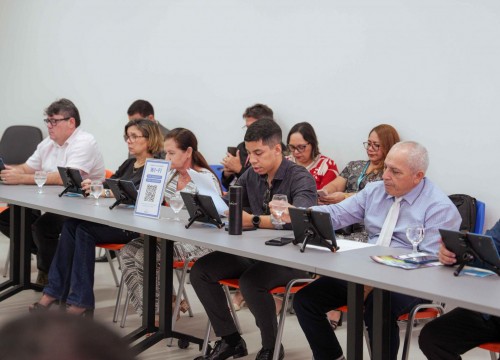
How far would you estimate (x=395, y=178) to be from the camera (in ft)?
10.0

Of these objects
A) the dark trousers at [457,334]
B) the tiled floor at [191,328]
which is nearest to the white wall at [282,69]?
the tiled floor at [191,328]

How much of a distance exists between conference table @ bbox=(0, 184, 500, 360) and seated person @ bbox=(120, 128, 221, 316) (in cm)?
21

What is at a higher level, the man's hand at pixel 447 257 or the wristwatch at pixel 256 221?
the man's hand at pixel 447 257

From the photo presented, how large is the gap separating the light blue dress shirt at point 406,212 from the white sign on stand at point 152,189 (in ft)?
2.97

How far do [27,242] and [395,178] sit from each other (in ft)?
8.85

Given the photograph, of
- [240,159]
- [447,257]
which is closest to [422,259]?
[447,257]

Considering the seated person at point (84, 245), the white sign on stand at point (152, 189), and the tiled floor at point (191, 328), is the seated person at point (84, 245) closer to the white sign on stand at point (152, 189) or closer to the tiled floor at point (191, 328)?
the tiled floor at point (191, 328)

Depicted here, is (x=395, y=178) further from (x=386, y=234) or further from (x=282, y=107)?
(x=282, y=107)

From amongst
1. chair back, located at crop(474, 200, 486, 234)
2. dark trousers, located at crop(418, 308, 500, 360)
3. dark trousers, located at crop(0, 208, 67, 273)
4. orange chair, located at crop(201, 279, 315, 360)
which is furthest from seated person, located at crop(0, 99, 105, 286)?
dark trousers, located at crop(418, 308, 500, 360)

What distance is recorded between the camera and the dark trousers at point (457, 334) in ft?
8.16

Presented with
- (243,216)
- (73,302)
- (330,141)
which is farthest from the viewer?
(330,141)

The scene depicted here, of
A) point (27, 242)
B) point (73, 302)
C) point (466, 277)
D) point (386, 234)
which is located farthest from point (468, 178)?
point (27, 242)

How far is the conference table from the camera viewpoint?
2197 millimetres

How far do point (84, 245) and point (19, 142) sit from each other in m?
4.25
